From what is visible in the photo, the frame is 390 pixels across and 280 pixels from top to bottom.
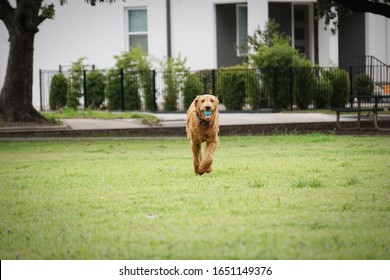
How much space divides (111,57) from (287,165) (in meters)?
22.5

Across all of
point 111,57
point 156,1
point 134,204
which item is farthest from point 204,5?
point 134,204

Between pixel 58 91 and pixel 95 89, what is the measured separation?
4.91ft

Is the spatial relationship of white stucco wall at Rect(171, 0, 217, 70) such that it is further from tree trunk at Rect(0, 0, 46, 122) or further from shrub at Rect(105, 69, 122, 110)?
tree trunk at Rect(0, 0, 46, 122)

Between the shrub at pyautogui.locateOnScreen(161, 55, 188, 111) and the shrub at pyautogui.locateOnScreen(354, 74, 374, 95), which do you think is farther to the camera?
the shrub at pyautogui.locateOnScreen(354, 74, 374, 95)

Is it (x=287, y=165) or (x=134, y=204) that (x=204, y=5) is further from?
(x=134, y=204)

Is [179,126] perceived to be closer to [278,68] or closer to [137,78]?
[278,68]

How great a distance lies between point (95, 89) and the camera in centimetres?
3172

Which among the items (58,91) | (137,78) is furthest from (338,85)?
(58,91)

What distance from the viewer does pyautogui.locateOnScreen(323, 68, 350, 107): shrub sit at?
29984 millimetres

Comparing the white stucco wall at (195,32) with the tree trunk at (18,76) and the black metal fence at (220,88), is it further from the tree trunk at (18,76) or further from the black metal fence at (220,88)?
the tree trunk at (18,76)

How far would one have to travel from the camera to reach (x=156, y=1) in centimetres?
3391

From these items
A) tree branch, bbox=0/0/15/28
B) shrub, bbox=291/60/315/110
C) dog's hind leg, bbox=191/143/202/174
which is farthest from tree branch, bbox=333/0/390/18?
dog's hind leg, bbox=191/143/202/174

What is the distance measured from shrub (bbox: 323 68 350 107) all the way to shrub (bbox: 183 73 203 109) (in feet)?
13.6
